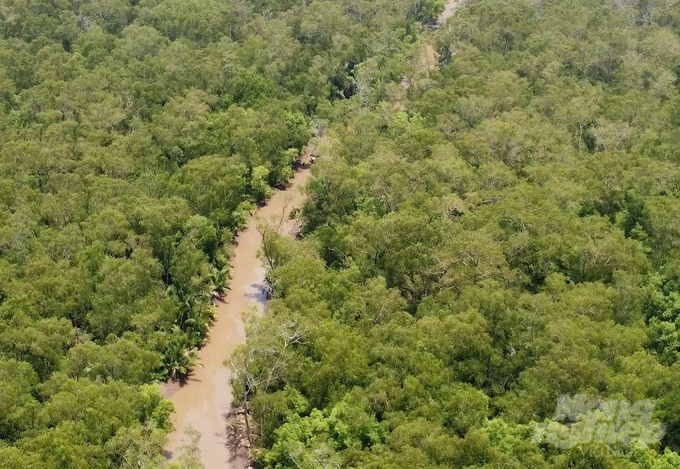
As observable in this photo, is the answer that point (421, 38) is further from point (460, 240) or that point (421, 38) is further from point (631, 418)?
point (631, 418)

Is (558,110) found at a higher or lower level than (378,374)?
higher

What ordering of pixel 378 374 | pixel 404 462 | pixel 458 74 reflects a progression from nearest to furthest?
1. pixel 404 462
2. pixel 378 374
3. pixel 458 74

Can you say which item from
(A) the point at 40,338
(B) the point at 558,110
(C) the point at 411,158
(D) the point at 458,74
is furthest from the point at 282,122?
(A) the point at 40,338

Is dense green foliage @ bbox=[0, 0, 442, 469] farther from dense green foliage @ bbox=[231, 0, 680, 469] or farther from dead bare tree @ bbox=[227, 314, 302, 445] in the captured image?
dense green foliage @ bbox=[231, 0, 680, 469]

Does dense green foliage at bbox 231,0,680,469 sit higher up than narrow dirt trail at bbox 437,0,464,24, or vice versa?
narrow dirt trail at bbox 437,0,464,24

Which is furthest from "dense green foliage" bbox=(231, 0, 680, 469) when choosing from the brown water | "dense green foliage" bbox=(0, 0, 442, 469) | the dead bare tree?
"dense green foliage" bbox=(0, 0, 442, 469)

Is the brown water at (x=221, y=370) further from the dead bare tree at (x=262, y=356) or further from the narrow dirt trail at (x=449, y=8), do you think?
the narrow dirt trail at (x=449, y=8)
